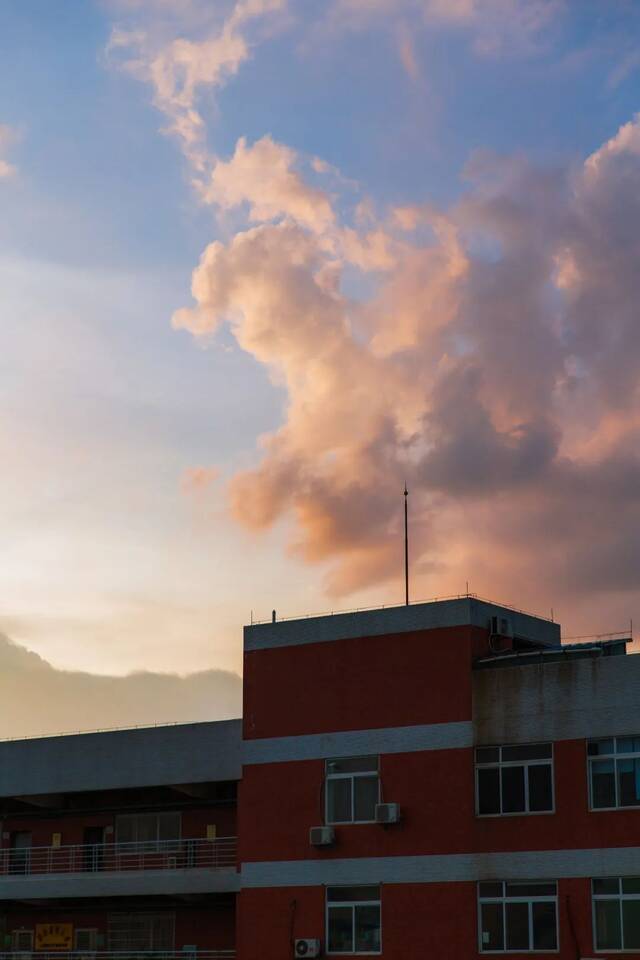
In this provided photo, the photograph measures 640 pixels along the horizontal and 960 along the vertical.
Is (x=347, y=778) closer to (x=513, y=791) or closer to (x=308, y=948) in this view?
(x=308, y=948)

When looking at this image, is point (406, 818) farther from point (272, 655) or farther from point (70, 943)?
point (70, 943)

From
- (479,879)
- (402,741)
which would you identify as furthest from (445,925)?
(402,741)

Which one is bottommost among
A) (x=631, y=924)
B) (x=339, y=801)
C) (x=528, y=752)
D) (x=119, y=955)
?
(x=119, y=955)

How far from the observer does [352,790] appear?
130 ft

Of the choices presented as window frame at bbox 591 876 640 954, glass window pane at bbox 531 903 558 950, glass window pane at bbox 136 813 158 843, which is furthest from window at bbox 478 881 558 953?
glass window pane at bbox 136 813 158 843

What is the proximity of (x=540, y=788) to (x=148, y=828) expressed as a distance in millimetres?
15447

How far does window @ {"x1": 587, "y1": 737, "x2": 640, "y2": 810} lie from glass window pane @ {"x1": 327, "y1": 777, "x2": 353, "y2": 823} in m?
7.21

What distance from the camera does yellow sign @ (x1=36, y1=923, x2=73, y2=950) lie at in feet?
153

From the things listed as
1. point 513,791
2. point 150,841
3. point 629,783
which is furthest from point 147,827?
point 629,783

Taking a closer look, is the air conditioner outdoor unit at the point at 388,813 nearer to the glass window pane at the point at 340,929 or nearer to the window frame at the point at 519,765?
the window frame at the point at 519,765

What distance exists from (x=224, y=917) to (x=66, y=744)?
8315mm

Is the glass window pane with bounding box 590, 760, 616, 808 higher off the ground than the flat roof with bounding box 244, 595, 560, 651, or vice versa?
the flat roof with bounding box 244, 595, 560, 651

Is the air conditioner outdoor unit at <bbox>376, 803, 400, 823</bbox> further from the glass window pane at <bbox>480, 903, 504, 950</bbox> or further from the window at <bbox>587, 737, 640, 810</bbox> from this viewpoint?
the window at <bbox>587, 737, 640, 810</bbox>

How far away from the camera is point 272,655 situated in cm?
4209
